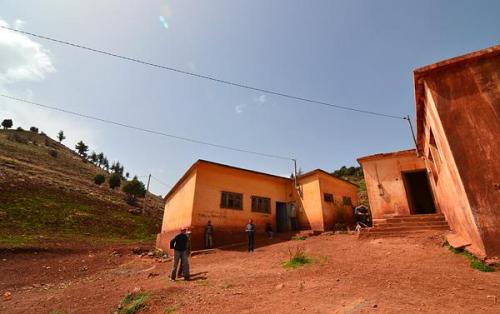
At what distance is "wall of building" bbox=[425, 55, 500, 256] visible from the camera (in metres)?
5.77

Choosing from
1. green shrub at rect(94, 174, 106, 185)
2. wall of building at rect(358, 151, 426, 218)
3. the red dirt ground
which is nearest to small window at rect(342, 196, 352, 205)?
wall of building at rect(358, 151, 426, 218)

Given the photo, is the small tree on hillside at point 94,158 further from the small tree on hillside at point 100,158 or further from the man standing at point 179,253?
the man standing at point 179,253

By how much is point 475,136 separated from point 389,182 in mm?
7662

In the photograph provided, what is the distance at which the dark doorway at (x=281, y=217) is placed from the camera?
18.8 metres

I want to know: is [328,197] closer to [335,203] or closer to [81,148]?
[335,203]

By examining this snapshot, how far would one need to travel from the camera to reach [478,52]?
256 inches

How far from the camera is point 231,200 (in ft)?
55.3

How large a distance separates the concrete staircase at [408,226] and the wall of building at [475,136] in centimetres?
331

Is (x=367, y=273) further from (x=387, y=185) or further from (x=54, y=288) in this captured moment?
(x=54, y=288)

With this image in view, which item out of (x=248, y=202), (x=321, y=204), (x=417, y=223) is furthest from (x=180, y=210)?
(x=417, y=223)

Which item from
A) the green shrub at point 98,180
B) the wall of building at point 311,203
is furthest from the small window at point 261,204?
the green shrub at point 98,180

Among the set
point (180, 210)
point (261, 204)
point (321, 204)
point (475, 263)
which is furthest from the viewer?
point (261, 204)

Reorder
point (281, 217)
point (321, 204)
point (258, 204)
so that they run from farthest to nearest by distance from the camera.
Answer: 1. point (281, 217)
2. point (258, 204)
3. point (321, 204)

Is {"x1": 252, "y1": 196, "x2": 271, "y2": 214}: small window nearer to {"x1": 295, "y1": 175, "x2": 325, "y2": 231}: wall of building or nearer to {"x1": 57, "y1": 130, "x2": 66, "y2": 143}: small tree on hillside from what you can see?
{"x1": 295, "y1": 175, "x2": 325, "y2": 231}: wall of building
